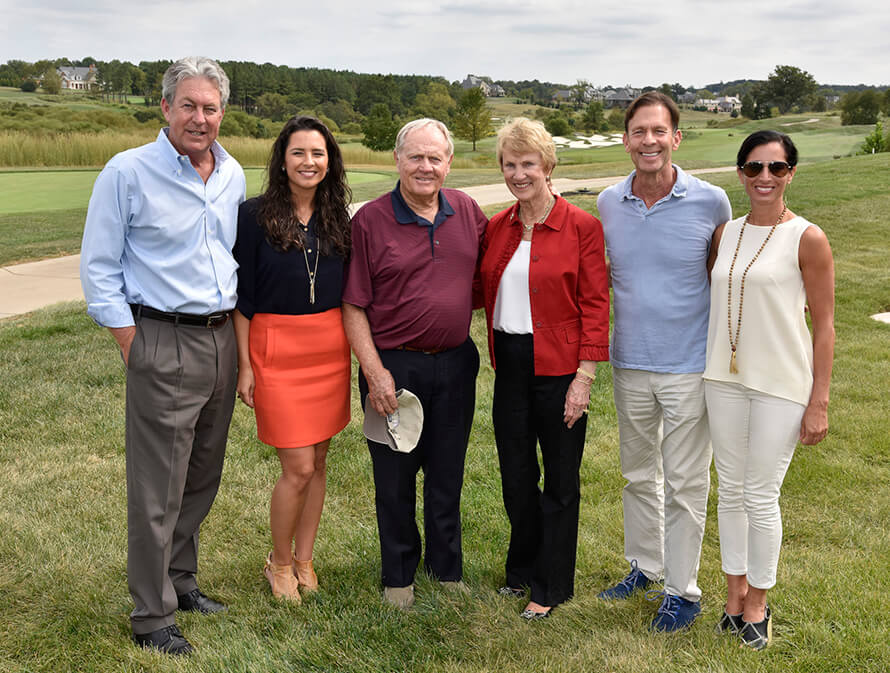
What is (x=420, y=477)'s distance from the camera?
5035 millimetres

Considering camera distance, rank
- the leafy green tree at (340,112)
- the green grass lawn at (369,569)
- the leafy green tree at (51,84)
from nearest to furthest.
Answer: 1. the green grass lawn at (369,569)
2. the leafy green tree at (340,112)
3. the leafy green tree at (51,84)

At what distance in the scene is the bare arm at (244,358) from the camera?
3.21 metres

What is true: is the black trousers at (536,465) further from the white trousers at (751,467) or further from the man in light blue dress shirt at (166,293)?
the man in light blue dress shirt at (166,293)

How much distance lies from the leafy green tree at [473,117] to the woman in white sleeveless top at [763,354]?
50872 mm

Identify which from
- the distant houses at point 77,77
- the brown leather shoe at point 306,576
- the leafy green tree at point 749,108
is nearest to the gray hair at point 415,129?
the brown leather shoe at point 306,576

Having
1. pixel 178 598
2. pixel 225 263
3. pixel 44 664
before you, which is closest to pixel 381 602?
pixel 178 598

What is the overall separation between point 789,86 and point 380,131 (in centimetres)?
5778

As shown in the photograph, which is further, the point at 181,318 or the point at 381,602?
the point at 381,602

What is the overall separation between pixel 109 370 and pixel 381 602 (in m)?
4.25

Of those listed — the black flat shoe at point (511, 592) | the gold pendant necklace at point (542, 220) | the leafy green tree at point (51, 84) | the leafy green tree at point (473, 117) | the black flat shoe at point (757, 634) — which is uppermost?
the leafy green tree at point (51, 84)

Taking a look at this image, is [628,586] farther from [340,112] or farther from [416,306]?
[340,112]

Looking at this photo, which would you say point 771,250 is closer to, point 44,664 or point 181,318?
point 181,318

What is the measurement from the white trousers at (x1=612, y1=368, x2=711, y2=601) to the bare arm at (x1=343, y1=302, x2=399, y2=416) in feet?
3.34

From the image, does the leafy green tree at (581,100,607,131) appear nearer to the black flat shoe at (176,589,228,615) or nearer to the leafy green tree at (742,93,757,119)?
the leafy green tree at (742,93,757,119)
